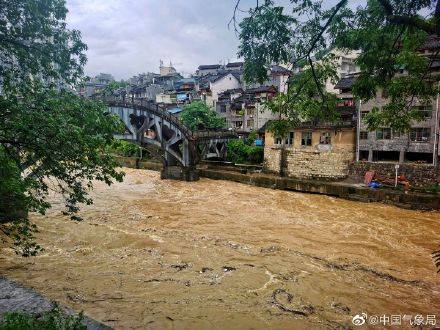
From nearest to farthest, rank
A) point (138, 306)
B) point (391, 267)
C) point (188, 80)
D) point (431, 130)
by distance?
point (138, 306)
point (391, 267)
point (431, 130)
point (188, 80)

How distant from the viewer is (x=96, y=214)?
19.8m

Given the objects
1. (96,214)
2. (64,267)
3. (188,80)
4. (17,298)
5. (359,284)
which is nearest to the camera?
(17,298)

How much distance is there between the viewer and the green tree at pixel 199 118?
4184 cm

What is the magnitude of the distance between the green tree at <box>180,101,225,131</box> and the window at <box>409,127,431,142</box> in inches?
911

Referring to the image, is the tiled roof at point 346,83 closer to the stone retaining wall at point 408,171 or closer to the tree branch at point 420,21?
the stone retaining wall at point 408,171

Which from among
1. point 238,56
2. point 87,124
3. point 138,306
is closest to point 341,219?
point 138,306

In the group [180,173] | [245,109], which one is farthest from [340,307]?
[245,109]

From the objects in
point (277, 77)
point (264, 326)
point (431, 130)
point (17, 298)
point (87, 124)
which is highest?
point (277, 77)

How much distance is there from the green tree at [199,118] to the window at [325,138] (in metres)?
16.4

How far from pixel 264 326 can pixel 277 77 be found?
4251 cm

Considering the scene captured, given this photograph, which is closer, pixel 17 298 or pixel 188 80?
pixel 17 298

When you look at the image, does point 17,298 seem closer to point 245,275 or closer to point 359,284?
point 245,275

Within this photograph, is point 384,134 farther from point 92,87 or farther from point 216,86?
point 92,87

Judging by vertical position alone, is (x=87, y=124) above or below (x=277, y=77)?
below
